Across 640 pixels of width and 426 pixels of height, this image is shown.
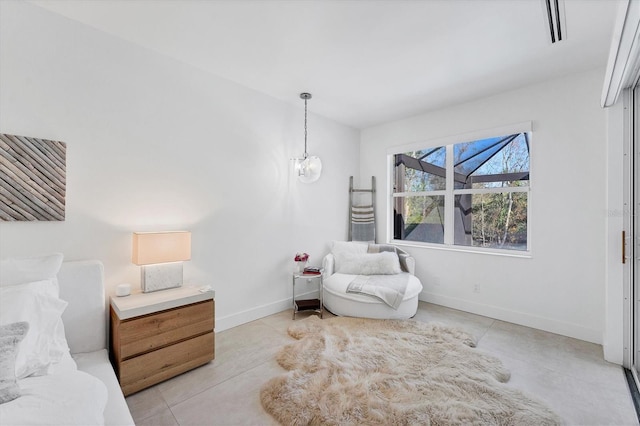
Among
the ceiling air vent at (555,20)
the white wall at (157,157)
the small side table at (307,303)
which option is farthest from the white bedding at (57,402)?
the ceiling air vent at (555,20)

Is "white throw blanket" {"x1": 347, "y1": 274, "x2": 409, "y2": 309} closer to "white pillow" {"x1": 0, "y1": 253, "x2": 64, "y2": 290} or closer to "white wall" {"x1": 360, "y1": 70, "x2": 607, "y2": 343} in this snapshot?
"white wall" {"x1": 360, "y1": 70, "x2": 607, "y2": 343}

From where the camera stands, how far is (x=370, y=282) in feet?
10.6

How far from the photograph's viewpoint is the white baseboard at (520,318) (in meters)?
2.69

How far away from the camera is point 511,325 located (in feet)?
10.0

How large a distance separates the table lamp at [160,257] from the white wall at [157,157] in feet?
0.66

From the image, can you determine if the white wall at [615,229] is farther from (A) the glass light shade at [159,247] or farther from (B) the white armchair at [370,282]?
(A) the glass light shade at [159,247]

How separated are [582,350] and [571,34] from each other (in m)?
2.72

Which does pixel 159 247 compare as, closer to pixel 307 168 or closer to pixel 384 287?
pixel 307 168

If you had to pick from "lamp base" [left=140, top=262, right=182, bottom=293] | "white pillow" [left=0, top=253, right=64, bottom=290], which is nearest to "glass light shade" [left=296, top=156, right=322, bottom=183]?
"lamp base" [left=140, top=262, right=182, bottom=293]

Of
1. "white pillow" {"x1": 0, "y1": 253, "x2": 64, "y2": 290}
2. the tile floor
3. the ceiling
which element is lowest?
the tile floor

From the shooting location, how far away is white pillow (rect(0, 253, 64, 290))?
5.07 ft

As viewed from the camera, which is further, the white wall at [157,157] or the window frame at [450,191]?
the window frame at [450,191]

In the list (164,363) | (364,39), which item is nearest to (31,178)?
(164,363)

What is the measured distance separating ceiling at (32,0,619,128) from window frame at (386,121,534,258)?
0.49 meters
